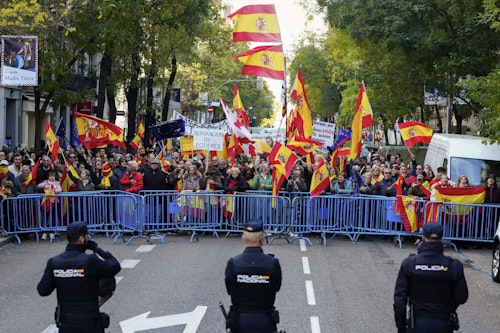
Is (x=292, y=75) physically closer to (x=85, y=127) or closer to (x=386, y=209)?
(x=85, y=127)

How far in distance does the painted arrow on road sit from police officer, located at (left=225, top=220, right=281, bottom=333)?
9.56 feet

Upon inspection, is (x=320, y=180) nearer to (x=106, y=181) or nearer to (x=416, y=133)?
(x=106, y=181)

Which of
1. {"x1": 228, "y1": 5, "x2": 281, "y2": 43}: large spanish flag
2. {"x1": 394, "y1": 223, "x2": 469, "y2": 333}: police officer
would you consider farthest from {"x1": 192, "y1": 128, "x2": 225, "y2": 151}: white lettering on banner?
{"x1": 394, "y1": 223, "x2": 469, "y2": 333}: police officer

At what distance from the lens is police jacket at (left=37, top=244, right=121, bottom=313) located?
22.4ft

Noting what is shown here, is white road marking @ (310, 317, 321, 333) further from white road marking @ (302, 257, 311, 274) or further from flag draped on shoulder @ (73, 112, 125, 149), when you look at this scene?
flag draped on shoulder @ (73, 112, 125, 149)

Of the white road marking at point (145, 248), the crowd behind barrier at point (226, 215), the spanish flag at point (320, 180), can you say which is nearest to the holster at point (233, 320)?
the white road marking at point (145, 248)

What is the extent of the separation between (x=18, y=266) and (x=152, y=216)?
4.08 metres

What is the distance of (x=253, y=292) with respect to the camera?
6.74 m

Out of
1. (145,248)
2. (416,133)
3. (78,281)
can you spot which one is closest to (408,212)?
(145,248)

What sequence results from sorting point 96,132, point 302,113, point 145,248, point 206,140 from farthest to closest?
point 96,132
point 206,140
point 302,113
point 145,248

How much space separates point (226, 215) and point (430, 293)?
11.1 meters

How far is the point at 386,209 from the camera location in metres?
17.5

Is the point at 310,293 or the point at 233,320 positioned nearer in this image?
the point at 233,320

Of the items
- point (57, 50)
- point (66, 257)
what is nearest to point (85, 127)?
point (57, 50)
